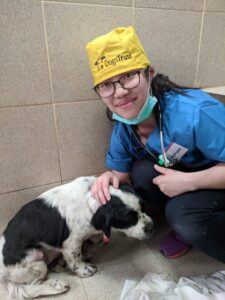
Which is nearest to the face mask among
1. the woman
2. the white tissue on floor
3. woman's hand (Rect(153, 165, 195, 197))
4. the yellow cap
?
the woman

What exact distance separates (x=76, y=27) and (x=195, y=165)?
0.80 metres

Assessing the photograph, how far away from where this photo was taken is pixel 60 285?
108 centimetres

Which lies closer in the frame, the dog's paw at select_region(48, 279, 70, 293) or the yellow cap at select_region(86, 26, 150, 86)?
the yellow cap at select_region(86, 26, 150, 86)

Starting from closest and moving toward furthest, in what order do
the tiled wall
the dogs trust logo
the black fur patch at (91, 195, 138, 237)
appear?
the dogs trust logo < the black fur patch at (91, 195, 138, 237) < the tiled wall

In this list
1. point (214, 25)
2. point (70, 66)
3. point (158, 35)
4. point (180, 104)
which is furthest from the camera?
point (214, 25)

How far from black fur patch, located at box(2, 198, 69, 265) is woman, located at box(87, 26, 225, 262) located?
199 mm

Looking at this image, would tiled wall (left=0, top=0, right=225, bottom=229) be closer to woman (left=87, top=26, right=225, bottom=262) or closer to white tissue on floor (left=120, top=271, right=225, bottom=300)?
woman (left=87, top=26, right=225, bottom=262)

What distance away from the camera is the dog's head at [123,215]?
3.32 feet

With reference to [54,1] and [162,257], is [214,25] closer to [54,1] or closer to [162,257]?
[54,1]

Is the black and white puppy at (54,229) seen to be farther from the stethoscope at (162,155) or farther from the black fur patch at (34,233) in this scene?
the stethoscope at (162,155)

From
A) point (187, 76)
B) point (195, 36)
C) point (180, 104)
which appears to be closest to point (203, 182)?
point (180, 104)

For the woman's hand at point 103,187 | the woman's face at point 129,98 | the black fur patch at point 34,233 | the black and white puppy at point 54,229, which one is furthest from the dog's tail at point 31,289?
the woman's face at point 129,98

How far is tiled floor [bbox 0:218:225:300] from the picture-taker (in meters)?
1.09

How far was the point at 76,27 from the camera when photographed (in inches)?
46.0
